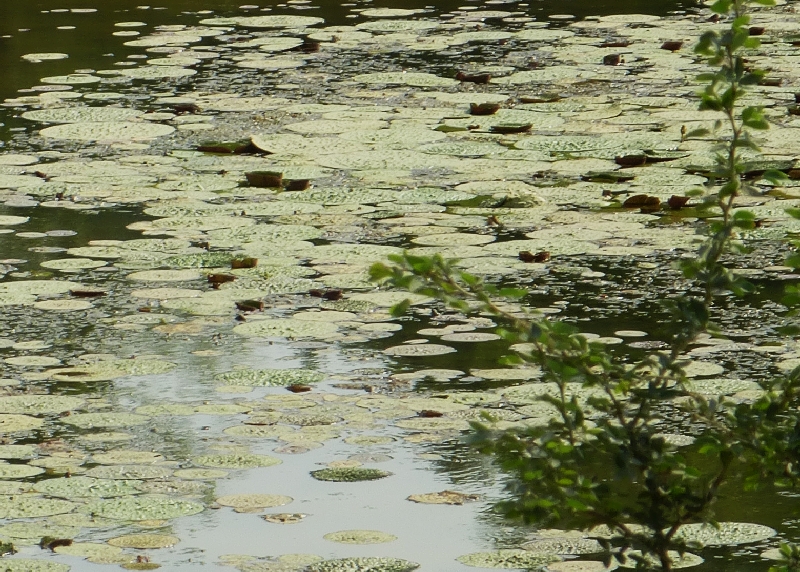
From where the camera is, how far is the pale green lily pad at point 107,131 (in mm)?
6066

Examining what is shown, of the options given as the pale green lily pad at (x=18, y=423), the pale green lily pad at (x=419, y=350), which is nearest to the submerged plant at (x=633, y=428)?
the pale green lily pad at (x=18, y=423)

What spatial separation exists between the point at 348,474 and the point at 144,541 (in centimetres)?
49

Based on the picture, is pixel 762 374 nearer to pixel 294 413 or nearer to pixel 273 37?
pixel 294 413

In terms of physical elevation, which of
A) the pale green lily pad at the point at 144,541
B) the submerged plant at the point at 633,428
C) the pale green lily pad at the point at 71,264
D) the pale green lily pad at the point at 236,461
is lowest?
the pale green lily pad at the point at 236,461

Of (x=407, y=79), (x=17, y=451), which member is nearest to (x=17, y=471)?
(x=17, y=451)

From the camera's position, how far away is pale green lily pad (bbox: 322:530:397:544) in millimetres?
2713

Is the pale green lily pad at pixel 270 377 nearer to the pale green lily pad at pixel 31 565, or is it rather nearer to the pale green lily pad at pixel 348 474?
the pale green lily pad at pixel 348 474

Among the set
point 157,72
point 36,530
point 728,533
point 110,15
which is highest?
point 110,15

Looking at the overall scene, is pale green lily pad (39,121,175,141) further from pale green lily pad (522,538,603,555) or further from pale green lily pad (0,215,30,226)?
pale green lily pad (522,538,603,555)

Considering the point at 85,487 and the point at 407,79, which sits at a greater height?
the point at 407,79

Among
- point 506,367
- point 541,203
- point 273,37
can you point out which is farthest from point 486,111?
point 506,367

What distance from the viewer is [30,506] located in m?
2.81

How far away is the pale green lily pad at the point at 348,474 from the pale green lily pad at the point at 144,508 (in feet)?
0.89

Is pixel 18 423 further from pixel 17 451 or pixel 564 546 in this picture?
pixel 564 546
